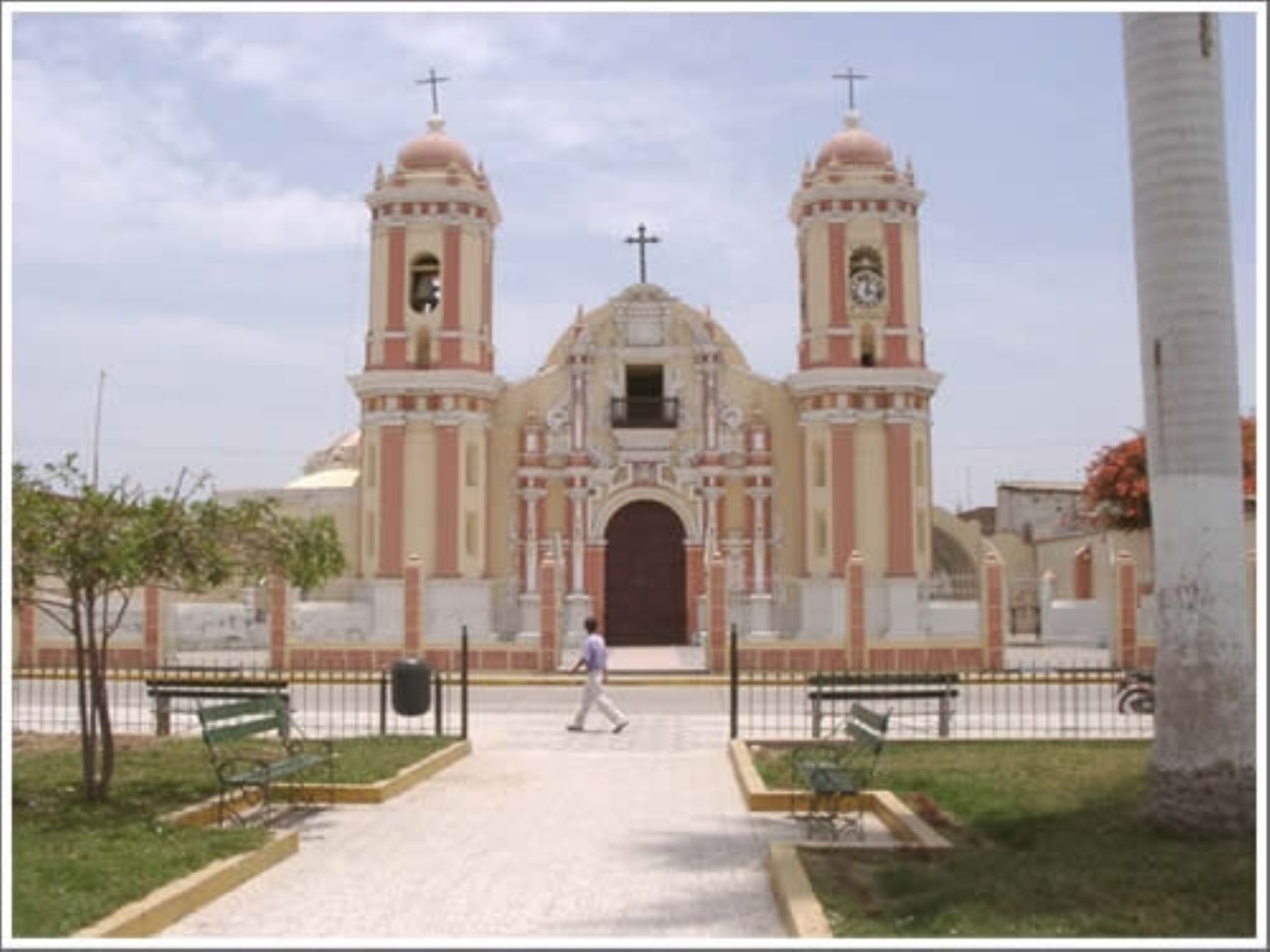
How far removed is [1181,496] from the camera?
8.59 meters

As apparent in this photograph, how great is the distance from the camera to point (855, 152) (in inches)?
1278

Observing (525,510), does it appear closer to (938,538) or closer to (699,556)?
(699,556)

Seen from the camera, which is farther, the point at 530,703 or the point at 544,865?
the point at 530,703

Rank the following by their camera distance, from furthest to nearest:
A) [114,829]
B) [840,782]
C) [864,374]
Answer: [864,374]
[840,782]
[114,829]

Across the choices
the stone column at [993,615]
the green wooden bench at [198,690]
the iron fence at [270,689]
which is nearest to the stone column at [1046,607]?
the stone column at [993,615]

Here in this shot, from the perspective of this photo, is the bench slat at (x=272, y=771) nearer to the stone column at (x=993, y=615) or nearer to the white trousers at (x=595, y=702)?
the white trousers at (x=595, y=702)

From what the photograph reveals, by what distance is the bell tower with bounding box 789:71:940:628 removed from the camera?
30.9m

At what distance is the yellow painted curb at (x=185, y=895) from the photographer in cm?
646

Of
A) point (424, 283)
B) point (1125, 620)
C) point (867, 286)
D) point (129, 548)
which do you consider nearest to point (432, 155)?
point (424, 283)

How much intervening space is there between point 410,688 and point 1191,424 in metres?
9.62

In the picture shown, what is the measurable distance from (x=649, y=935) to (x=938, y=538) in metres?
30.0

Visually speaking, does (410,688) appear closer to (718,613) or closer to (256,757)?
(256,757)

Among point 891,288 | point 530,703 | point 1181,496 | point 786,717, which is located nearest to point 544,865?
point 1181,496

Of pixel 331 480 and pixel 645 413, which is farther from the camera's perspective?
pixel 331 480
